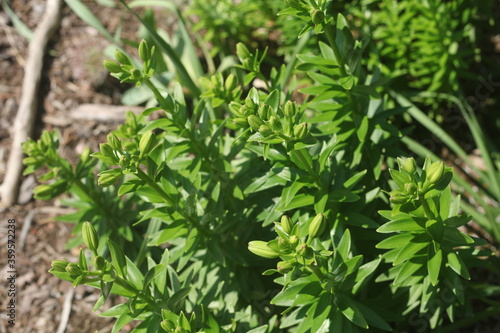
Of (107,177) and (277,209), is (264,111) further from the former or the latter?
(107,177)

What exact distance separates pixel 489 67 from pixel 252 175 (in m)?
1.83

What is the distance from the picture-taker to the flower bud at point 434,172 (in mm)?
1400

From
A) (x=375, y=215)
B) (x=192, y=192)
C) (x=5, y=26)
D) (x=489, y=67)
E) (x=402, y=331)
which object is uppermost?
(x=5, y=26)

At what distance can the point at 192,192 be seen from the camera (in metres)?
1.92

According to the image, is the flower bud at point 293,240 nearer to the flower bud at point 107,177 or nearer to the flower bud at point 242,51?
the flower bud at point 107,177

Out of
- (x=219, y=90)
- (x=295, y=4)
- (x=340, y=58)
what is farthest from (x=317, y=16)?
(x=219, y=90)

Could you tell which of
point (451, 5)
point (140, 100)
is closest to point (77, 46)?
point (140, 100)

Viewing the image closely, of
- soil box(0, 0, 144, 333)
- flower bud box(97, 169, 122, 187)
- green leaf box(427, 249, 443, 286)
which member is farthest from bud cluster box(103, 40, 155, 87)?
soil box(0, 0, 144, 333)

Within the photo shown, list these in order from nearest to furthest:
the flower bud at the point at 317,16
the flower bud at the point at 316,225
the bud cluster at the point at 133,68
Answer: the flower bud at the point at 316,225 < the flower bud at the point at 317,16 < the bud cluster at the point at 133,68

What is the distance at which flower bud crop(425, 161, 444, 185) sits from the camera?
140 cm

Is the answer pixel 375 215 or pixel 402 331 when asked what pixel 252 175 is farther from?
pixel 402 331

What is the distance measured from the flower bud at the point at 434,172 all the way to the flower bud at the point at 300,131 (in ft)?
1.13

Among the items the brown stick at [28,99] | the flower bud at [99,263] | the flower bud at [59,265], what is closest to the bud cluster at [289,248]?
the flower bud at [99,263]

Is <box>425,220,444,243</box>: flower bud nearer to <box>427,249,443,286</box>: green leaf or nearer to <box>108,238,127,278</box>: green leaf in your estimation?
<box>427,249,443,286</box>: green leaf
